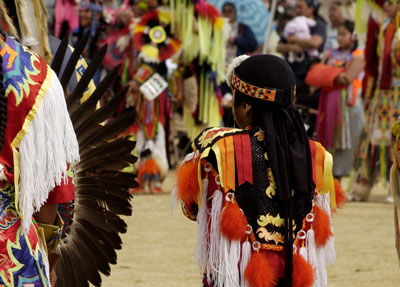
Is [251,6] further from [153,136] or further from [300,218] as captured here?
[300,218]

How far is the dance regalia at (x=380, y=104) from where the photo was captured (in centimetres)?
845

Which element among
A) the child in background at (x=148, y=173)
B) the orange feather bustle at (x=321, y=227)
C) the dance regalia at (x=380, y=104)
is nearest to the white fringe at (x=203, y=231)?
the orange feather bustle at (x=321, y=227)

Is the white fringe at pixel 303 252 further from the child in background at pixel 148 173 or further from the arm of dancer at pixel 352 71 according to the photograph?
the arm of dancer at pixel 352 71

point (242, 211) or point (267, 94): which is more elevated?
point (267, 94)

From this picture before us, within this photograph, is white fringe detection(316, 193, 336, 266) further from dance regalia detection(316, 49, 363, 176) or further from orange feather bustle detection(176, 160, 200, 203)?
dance regalia detection(316, 49, 363, 176)

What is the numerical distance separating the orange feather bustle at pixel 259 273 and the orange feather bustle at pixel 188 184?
28cm

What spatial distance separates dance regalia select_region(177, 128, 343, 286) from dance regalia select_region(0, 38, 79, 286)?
732 mm

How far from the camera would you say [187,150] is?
11.7 metres

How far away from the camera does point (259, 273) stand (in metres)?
2.80

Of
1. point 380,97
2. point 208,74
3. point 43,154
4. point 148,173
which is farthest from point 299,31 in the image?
point 43,154

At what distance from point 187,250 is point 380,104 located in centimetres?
319

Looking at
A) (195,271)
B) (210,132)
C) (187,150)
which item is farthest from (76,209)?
(187,150)

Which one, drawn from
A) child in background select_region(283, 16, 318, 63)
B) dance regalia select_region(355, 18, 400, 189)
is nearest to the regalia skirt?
dance regalia select_region(355, 18, 400, 189)

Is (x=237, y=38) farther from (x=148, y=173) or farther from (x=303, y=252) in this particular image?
(x=303, y=252)
